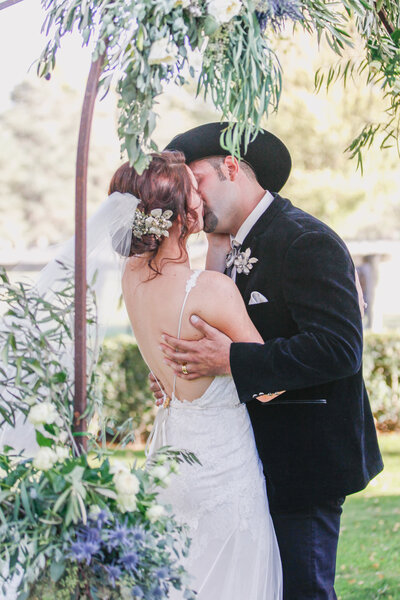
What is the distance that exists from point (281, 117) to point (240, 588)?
34.0 ft

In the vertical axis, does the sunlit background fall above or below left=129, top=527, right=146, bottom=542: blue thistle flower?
above

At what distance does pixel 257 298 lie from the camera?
9.20 feet

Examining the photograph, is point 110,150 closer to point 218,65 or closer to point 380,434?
point 380,434

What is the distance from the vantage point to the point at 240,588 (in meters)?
2.57

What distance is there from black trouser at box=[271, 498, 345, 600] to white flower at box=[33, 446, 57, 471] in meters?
1.17

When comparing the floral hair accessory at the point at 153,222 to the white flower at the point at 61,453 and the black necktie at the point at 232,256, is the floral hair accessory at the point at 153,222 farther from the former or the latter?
the white flower at the point at 61,453

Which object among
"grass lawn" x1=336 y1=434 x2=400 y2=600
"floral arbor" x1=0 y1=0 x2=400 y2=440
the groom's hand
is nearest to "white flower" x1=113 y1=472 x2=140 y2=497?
"floral arbor" x1=0 y1=0 x2=400 y2=440

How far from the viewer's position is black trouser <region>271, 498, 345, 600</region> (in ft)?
8.71

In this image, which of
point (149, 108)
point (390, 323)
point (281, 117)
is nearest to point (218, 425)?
point (149, 108)

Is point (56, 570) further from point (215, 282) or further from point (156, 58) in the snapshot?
point (156, 58)

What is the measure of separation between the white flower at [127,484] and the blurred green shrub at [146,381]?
20.1ft

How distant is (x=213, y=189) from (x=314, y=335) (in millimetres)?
805

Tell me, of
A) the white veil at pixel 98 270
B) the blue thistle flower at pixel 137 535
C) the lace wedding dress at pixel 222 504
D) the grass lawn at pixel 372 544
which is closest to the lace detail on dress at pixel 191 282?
the lace wedding dress at pixel 222 504

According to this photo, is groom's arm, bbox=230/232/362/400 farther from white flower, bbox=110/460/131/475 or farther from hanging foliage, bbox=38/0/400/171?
white flower, bbox=110/460/131/475
